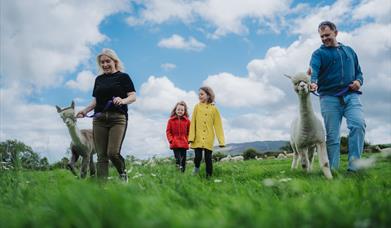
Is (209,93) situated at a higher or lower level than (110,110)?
higher

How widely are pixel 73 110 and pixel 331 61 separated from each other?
241 inches

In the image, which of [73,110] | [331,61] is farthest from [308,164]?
[73,110]

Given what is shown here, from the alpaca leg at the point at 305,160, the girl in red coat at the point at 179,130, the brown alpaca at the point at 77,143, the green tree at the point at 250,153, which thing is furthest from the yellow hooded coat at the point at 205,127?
the green tree at the point at 250,153

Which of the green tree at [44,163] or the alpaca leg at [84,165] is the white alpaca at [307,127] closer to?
the green tree at [44,163]

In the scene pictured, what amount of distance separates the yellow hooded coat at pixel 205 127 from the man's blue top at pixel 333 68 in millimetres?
2665

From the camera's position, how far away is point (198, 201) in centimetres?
420

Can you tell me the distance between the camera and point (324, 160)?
7.97 meters

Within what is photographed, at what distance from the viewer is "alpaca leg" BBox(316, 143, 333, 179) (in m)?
7.81

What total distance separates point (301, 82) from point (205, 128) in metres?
3.16

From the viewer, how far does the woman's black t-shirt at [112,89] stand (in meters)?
8.06

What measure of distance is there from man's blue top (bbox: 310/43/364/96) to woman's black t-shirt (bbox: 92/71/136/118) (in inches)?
136

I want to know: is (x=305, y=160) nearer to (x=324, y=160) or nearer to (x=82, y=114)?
(x=324, y=160)

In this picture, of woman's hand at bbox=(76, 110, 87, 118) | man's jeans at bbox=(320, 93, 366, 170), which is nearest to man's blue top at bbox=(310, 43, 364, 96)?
man's jeans at bbox=(320, 93, 366, 170)

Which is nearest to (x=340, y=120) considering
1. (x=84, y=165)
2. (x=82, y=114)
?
(x=82, y=114)
